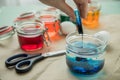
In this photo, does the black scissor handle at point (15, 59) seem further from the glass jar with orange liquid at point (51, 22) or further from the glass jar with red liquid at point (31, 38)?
the glass jar with orange liquid at point (51, 22)

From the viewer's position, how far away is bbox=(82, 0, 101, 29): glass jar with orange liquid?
773 mm

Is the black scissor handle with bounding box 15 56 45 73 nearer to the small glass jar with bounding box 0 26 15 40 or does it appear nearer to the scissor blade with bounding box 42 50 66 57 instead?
the scissor blade with bounding box 42 50 66 57

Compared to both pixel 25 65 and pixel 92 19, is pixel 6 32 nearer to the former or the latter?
pixel 25 65

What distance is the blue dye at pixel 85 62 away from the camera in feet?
1.65

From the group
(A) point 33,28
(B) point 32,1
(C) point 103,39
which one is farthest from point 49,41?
(B) point 32,1

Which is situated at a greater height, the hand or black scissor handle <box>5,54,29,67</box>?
the hand

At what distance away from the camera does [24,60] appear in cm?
56

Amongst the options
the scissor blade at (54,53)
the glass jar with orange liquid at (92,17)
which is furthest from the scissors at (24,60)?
the glass jar with orange liquid at (92,17)

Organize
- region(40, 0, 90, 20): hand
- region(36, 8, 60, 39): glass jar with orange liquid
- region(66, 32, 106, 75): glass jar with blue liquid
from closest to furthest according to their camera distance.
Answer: region(66, 32, 106, 75): glass jar with blue liquid
region(40, 0, 90, 20): hand
region(36, 8, 60, 39): glass jar with orange liquid

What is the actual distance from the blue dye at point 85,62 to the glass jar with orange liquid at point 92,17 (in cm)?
27

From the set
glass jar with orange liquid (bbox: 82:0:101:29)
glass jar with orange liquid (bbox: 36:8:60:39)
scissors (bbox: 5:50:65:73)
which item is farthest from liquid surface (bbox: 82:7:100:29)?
scissors (bbox: 5:50:65:73)

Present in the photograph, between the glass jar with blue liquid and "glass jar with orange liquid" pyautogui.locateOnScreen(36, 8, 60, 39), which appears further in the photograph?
"glass jar with orange liquid" pyautogui.locateOnScreen(36, 8, 60, 39)

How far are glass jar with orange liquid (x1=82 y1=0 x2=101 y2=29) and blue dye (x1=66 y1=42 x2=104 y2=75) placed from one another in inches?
10.6

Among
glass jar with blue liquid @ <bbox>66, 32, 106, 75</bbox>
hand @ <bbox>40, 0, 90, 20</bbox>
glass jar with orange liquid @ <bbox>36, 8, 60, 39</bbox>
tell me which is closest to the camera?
glass jar with blue liquid @ <bbox>66, 32, 106, 75</bbox>
